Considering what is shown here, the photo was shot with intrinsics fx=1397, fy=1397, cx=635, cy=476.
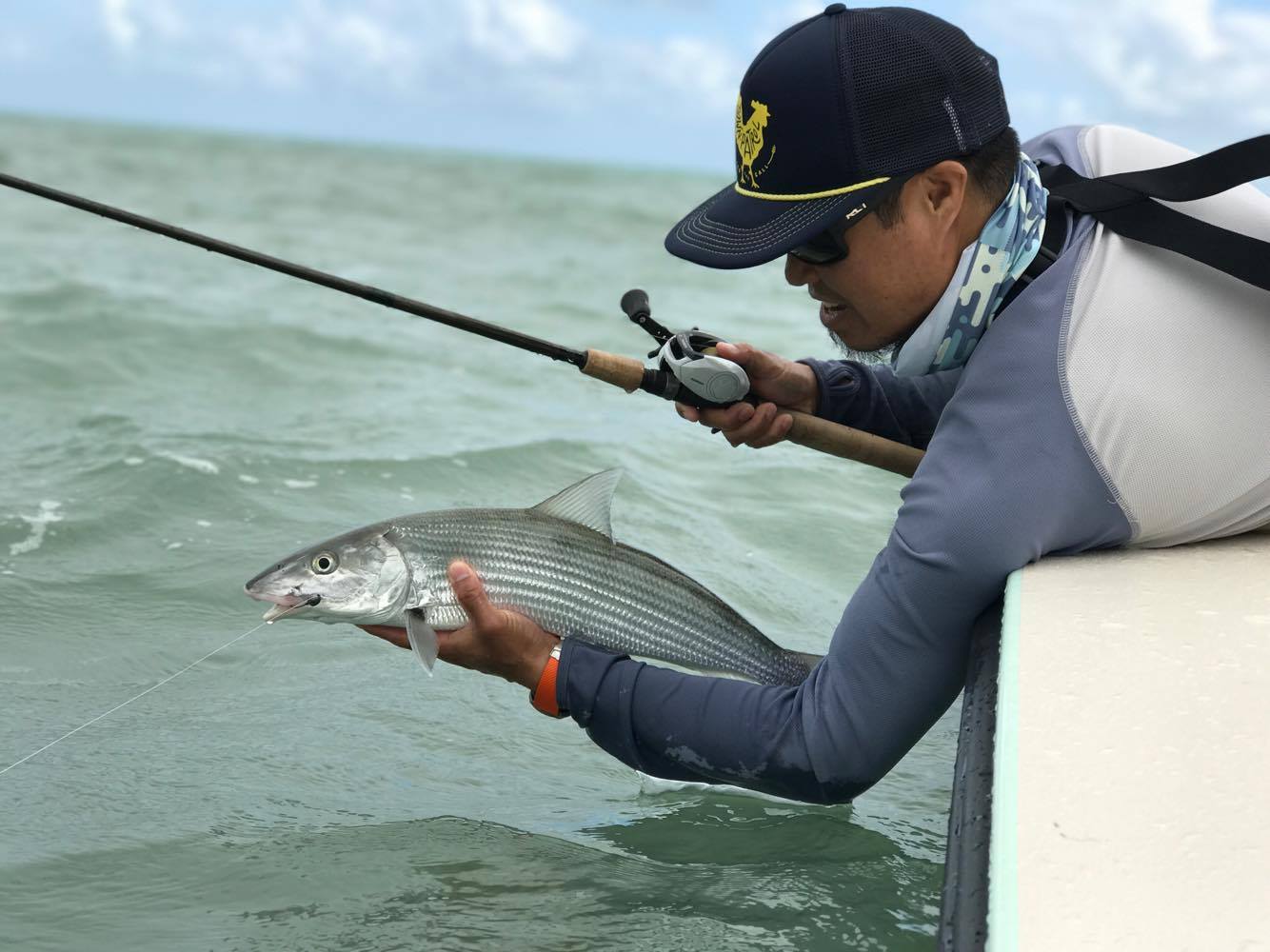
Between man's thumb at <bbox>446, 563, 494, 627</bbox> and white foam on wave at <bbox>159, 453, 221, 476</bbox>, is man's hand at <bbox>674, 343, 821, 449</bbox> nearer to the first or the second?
man's thumb at <bbox>446, 563, 494, 627</bbox>

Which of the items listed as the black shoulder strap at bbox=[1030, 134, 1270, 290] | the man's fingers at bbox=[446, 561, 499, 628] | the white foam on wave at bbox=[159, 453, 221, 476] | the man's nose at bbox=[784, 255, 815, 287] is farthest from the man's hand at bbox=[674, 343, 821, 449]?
the white foam on wave at bbox=[159, 453, 221, 476]

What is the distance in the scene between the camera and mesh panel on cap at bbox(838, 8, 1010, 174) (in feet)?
8.21

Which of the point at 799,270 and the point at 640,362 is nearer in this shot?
the point at 799,270

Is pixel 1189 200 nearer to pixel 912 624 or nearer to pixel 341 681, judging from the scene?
pixel 912 624

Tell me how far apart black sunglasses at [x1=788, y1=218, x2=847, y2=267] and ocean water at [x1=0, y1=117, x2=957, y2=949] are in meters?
1.36

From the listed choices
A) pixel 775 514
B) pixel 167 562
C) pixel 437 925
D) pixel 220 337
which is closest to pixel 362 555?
pixel 437 925

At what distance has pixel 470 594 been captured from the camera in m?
2.83

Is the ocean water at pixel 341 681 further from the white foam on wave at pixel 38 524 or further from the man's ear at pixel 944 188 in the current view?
the man's ear at pixel 944 188

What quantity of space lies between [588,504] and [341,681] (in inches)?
55.8

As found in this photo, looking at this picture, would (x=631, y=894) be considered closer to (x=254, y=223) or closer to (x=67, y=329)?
(x=67, y=329)

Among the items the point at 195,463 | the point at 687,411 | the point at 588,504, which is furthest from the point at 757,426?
the point at 195,463

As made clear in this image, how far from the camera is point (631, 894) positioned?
3.02m

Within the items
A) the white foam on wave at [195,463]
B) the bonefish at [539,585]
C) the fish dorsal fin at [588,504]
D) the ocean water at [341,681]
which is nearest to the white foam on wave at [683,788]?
the ocean water at [341,681]

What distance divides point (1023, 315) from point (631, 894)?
1.48 m
